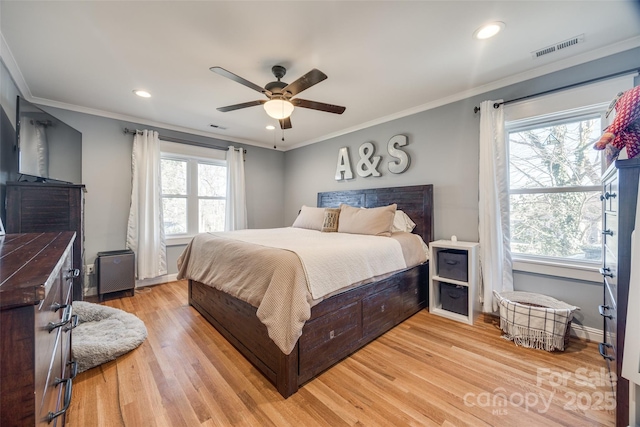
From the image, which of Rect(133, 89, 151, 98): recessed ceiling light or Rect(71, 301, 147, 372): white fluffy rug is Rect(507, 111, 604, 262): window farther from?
Rect(133, 89, 151, 98): recessed ceiling light

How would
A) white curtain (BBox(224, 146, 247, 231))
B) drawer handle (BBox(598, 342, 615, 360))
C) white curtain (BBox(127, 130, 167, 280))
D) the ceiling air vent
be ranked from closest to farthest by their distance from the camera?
drawer handle (BBox(598, 342, 615, 360)) → the ceiling air vent → white curtain (BBox(127, 130, 167, 280)) → white curtain (BBox(224, 146, 247, 231))

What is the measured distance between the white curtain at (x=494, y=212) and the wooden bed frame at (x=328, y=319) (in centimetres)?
63

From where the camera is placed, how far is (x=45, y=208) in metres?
2.43

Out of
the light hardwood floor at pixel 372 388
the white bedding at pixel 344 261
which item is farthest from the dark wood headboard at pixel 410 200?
the light hardwood floor at pixel 372 388

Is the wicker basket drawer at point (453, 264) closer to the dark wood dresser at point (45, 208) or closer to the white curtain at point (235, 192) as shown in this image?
the white curtain at point (235, 192)

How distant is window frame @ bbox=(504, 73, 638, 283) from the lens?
2.12 meters

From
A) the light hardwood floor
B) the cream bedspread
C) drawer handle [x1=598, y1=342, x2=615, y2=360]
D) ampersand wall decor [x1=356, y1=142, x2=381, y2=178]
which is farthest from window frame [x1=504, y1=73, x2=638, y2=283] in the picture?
ampersand wall decor [x1=356, y1=142, x2=381, y2=178]

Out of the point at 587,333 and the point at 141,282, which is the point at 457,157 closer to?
the point at 587,333

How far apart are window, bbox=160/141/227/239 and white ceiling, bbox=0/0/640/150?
1.20m

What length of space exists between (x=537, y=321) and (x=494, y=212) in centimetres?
103

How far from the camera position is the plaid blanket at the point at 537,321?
2.07m

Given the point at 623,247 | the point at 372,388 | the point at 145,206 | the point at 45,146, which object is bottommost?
the point at 372,388

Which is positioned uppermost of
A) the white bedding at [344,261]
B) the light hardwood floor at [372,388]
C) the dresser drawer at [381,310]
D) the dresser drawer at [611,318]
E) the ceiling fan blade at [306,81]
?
the ceiling fan blade at [306,81]

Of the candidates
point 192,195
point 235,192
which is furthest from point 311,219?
point 192,195
